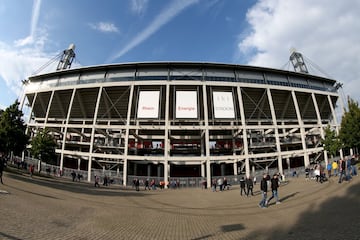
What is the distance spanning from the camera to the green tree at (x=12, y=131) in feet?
59.2

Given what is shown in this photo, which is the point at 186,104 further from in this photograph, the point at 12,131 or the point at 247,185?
the point at 12,131

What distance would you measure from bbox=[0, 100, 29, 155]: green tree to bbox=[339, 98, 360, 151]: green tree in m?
34.5

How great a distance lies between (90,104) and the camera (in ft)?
109

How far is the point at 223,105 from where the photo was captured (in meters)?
27.7

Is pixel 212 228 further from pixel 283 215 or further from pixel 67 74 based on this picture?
pixel 67 74

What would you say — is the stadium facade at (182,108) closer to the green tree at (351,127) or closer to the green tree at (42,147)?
the green tree at (42,147)

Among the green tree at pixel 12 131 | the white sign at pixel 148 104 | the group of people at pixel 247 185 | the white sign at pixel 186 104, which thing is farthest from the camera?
the white sign at pixel 148 104

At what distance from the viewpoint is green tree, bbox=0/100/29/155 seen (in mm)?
18053

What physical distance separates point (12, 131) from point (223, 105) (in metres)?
25.1

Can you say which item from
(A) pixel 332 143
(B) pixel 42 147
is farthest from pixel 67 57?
(A) pixel 332 143

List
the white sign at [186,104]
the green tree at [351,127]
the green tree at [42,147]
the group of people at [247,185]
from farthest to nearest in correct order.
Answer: the white sign at [186,104]
the green tree at [42,147]
the green tree at [351,127]
the group of people at [247,185]

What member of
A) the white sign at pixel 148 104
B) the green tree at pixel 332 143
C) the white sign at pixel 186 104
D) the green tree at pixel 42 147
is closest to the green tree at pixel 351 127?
the green tree at pixel 332 143

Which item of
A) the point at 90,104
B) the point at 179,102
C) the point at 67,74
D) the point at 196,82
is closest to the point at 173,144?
the point at 179,102

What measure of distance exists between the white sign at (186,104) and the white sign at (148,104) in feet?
10.2
